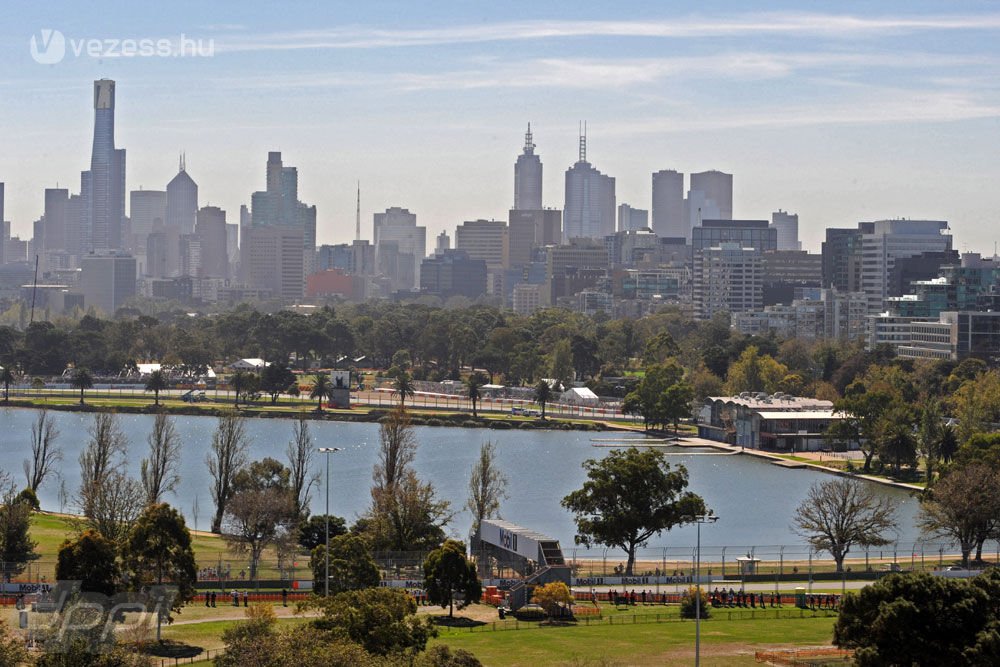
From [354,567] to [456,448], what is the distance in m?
35.3

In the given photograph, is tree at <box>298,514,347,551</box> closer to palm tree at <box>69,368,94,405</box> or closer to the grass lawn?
the grass lawn

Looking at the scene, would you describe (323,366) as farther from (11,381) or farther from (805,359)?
(805,359)

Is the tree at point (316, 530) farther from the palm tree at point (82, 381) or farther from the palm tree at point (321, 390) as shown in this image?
the palm tree at point (82, 381)

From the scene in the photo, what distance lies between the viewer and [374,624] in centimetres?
2314

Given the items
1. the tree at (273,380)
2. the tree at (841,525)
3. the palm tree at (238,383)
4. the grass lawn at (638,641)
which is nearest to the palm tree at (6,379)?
the palm tree at (238,383)

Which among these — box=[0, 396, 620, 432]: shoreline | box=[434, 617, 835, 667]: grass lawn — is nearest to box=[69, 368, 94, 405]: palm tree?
box=[0, 396, 620, 432]: shoreline

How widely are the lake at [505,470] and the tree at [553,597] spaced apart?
34.7ft

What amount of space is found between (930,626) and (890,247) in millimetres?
115068

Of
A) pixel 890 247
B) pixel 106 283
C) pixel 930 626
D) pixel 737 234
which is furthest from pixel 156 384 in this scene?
pixel 106 283

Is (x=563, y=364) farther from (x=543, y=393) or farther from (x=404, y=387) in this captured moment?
(x=404, y=387)

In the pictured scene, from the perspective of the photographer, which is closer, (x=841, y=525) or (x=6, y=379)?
(x=841, y=525)

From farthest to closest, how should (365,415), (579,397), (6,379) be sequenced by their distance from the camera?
(6,379) < (579,397) < (365,415)

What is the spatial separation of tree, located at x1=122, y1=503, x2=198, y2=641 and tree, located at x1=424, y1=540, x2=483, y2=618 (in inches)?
166

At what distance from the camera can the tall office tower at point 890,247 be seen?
131625 mm
